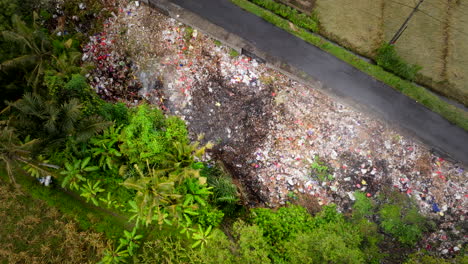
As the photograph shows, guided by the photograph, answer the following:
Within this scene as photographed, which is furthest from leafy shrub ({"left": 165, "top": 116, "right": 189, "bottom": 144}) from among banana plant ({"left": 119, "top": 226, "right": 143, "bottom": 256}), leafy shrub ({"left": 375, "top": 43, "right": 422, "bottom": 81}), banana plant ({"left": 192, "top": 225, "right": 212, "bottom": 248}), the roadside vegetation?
leafy shrub ({"left": 375, "top": 43, "right": 422, "bottom": 81})

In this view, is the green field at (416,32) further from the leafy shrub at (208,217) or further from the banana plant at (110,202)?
the banana plant at (110,202)

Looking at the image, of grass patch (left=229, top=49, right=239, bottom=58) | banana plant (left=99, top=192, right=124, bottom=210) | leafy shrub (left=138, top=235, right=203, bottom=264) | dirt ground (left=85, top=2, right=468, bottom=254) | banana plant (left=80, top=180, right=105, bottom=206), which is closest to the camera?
leafy shrub (left=138, top=235, right=203, bottom=264)

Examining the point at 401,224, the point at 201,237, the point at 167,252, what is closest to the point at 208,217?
the point at 201,237

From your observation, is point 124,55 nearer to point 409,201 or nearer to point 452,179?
point 409,201

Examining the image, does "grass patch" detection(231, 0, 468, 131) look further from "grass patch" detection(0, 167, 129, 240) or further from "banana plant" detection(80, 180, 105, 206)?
"grass patch" detection(0, 167, 129, 240)

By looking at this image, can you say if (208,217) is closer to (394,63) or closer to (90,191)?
(90,191)

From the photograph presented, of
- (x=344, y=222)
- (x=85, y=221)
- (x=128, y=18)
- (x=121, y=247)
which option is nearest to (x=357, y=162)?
(x=344, y=222)
